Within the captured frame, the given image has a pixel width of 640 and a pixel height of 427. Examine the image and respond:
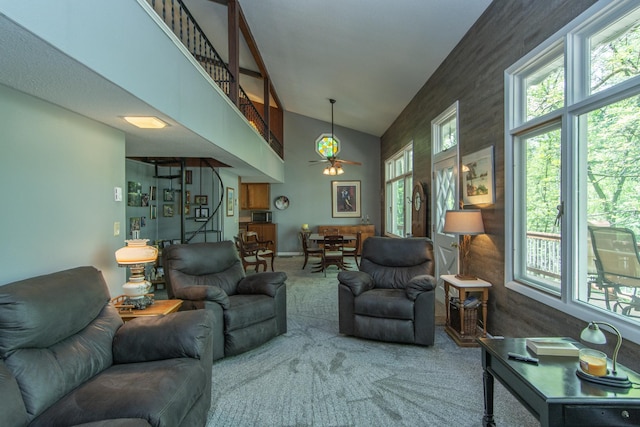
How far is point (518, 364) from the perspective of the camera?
1.63 metres

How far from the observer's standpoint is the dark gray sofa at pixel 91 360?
143 cm

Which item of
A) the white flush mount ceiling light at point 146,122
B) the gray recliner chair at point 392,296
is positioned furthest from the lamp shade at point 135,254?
the gray recliner chair at point 392,296

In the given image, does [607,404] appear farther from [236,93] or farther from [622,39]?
[236,93]

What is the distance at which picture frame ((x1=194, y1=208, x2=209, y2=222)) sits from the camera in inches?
261

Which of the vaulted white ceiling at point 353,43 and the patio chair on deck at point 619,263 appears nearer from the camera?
the patio chair on deck at point 619,263

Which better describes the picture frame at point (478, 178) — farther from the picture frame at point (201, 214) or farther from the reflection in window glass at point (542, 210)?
the picture frame at point (201, 214)

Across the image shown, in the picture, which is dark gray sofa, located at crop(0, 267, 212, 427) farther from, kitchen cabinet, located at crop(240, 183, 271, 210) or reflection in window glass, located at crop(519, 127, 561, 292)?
kitchen cabinet, located at crop(240, 183, 271, 210)

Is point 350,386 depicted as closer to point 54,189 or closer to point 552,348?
point 552,348

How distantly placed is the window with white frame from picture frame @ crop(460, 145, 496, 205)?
8.54 feet

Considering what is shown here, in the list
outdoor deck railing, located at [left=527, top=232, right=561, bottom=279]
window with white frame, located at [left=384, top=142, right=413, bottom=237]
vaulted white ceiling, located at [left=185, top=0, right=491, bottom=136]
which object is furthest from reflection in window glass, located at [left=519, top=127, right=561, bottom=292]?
window with white frame, located at [left=384, top=142, right=413, bottom=237]

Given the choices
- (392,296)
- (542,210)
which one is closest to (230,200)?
(392,296)

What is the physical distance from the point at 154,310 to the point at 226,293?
0.88 meters

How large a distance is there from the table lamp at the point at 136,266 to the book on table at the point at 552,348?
8.86 feet

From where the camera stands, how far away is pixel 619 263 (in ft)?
6.57
